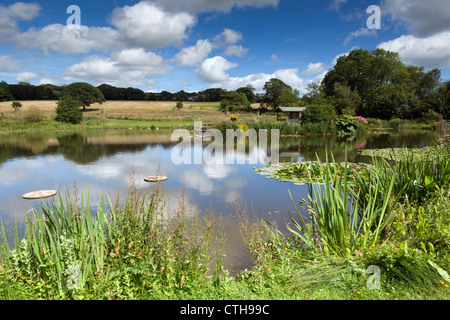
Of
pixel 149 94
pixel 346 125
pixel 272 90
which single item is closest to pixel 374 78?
pixel 272 90

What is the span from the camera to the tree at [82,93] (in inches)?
2084

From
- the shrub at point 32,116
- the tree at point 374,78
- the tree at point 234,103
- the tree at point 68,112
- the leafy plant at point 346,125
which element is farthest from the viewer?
the tree at point 234,103

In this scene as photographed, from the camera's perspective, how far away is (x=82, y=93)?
53.5 m

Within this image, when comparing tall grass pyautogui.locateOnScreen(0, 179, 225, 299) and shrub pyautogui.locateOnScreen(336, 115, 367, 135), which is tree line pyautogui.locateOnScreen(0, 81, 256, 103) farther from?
tall grass pyautogui.locateOnScreen(0, 179, 225, 299)

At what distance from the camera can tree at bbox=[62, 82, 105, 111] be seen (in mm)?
52938

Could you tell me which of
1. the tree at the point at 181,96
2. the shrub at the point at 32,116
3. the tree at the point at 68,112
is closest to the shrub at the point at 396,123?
the tree at the point at 68,112

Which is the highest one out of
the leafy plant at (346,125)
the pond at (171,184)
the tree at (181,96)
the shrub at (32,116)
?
the tree at (181,96)

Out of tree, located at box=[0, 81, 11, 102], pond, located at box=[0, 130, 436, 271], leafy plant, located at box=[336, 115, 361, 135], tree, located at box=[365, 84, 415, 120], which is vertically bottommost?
pond, located at box=[0, 130, 436, 271]

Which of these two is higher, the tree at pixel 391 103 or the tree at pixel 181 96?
the tree at pixel 181 96

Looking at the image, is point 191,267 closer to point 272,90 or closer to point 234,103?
point 234,103

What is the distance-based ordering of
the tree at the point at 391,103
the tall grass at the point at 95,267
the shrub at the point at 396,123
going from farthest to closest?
the tree at the point at 391,103
the shrub at the point at 396,123
the tall grass at the point at 95,267

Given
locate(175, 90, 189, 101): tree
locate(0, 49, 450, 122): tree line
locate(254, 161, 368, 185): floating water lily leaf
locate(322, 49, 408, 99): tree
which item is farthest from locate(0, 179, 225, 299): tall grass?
locate(175, 90, 189, 101): tree

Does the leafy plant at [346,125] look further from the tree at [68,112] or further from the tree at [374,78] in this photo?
the tree at [68,112]

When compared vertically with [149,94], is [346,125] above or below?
below
